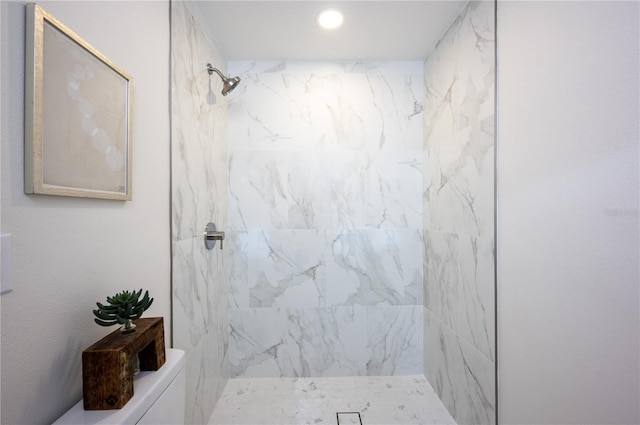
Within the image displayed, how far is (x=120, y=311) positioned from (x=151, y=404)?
0.86 feet

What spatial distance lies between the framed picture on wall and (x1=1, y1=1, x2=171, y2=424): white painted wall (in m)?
0.02

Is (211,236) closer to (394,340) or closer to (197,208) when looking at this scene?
(197,208)

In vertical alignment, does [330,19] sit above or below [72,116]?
above

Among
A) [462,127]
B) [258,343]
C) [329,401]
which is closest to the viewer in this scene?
[462,127]

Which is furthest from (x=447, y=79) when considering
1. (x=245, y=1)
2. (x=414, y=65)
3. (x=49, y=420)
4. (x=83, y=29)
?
(x=49, y=420)

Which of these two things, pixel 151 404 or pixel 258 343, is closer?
pixel 151 404

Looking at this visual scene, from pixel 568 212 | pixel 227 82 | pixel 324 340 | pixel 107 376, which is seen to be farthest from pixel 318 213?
pixel 107 376

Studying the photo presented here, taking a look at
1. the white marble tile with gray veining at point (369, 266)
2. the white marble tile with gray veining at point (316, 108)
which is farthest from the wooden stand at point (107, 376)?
the white marble tile with gray veining at point (316, 108)

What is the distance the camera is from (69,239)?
76 cm

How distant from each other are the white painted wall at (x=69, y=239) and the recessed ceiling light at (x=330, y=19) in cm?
82

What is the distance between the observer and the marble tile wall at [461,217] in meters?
1.33

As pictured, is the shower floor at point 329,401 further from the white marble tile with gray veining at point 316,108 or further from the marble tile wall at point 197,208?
the white marble tile with gray veining at point 316,108

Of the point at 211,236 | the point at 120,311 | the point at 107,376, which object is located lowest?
the point at 107,376

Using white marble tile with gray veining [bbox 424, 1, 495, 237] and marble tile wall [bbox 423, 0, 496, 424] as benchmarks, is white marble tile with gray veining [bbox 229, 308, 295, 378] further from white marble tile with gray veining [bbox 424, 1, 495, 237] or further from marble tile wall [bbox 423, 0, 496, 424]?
white marble tile with gray veining [bbox 424, 1, 495, 237]
